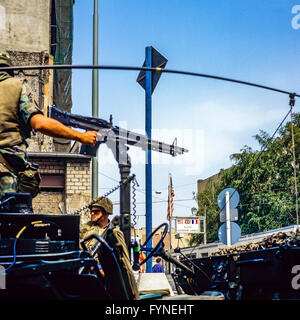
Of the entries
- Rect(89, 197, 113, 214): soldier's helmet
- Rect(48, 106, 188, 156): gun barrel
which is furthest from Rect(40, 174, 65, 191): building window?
Rect(89, 197, 113, 214): soldier's helmet

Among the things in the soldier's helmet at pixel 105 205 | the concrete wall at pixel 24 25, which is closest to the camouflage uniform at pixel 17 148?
the soldier's helmet at pixel 105 205

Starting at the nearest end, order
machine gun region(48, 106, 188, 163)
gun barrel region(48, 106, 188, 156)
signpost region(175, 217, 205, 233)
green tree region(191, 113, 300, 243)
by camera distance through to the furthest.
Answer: machine gun region(48, 106, 188, 163)
gun barrel region(48, 106, 188, 156)
signpost region(175, 217, 205, 233)
green tree region(191, 113, 300, 243)

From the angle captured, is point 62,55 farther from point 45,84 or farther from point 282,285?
point 282,285

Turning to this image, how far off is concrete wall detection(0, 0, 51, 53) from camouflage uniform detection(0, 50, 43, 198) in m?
22.9

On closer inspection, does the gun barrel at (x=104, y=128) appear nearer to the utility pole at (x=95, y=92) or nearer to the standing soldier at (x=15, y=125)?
the standing soldier at (x=15, y=125)

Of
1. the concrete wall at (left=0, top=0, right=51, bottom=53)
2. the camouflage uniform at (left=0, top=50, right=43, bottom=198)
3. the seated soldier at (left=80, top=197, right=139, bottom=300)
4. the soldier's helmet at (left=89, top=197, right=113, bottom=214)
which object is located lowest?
the seated soldier at (left=80, top=197, right=139, bottom=300)

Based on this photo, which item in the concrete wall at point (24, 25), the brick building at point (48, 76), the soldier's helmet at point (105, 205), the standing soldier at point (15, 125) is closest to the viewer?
the standing soldier at point (15, 125)

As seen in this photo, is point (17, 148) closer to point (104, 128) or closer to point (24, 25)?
point (104, 128)

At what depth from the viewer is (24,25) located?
26.4 metres

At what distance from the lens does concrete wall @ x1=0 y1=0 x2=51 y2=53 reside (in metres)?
26.0

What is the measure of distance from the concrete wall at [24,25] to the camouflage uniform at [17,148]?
A: 22887mm

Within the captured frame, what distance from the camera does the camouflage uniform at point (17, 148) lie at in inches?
147

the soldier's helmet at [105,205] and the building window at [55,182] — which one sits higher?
the building window at [55,182]

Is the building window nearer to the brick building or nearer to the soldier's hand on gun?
the brick building
